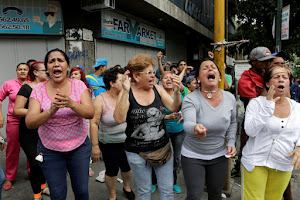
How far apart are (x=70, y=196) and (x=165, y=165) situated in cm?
195

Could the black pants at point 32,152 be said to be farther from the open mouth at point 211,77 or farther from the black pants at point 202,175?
the open mouth at point 211,77

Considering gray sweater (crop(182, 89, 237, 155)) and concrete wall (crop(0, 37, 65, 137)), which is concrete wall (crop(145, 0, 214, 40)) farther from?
gray sweater (crop(182, 89, 237, 155))

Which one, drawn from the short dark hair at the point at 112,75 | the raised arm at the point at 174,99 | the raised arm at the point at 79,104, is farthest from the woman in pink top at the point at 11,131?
the raised arm at the point at 174,99

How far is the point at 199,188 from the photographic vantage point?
2520 millimetres

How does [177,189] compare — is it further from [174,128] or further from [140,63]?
[140,63]

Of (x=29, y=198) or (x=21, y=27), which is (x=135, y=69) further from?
(x=21, y=27)

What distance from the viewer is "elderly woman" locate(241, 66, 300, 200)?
236 cm

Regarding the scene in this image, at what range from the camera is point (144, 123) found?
255 centimetres

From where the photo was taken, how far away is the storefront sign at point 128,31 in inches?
342

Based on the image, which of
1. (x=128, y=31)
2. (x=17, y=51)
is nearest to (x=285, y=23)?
(x=128, y=31)

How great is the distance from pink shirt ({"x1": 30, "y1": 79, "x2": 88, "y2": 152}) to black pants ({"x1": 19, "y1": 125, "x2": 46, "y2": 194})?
102 cm

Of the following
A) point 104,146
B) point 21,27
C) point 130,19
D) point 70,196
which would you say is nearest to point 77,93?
point 104,146

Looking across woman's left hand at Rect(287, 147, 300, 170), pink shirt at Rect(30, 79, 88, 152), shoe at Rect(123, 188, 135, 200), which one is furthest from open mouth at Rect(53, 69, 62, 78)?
woman's left hand at Rect(287, 147, 300, 170)

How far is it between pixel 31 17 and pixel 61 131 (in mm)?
5726
